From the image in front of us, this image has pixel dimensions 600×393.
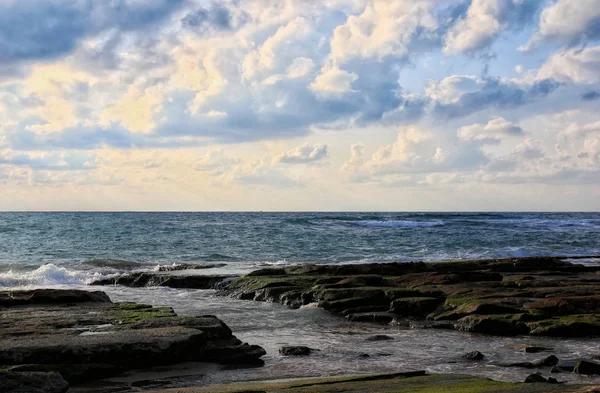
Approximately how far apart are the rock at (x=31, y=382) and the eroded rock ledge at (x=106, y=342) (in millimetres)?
258

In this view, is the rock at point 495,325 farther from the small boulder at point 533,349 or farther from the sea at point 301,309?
the small boulder at point 533,349

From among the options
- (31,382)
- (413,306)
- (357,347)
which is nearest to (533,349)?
(357,347)

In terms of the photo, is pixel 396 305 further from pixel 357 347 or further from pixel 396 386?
pixel 396 386

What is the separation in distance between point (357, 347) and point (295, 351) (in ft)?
5.17

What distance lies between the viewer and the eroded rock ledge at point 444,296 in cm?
1587

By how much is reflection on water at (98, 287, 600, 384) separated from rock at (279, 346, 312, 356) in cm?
19

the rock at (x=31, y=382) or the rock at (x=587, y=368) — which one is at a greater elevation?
the rock at (x=31, y=382)

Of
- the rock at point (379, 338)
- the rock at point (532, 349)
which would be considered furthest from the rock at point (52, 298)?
the rock at point (532, 349)

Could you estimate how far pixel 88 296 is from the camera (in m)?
18.1

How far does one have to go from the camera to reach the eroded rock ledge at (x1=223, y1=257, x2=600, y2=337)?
15867 mm

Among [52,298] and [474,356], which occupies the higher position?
[52,298]

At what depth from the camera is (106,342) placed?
1134 centimetres

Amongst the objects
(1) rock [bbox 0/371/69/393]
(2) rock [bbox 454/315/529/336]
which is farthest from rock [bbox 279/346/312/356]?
(2) rock [bbox 454/315/529/336]

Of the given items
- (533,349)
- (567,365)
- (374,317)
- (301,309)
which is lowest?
(301,309)
